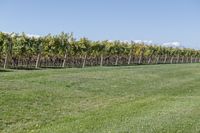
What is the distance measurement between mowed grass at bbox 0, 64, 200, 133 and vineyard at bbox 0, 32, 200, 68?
20.3 m

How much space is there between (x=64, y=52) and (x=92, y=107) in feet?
135

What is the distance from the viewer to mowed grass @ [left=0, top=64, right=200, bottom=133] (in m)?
12.1

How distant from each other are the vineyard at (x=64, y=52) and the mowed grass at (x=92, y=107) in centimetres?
2033

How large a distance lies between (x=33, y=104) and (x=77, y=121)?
9.65ft

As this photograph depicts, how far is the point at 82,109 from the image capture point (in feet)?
51.2

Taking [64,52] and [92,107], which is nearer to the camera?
[92,107]

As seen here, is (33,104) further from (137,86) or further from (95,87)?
(137,86)

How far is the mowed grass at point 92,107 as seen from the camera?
39.8 ft

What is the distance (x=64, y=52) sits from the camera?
2247 inches

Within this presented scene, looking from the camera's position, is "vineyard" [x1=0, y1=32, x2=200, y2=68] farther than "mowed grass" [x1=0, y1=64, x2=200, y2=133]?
Yes

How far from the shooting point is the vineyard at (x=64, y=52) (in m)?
47.7

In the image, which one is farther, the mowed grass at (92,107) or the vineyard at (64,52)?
the vineyard at (64,52)

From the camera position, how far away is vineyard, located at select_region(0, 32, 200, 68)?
4772cm

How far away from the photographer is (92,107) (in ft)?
52.9
